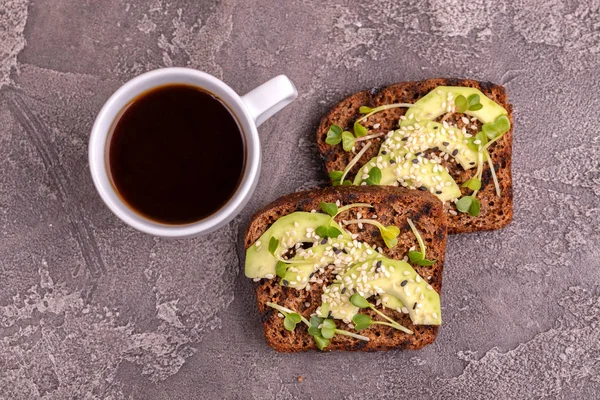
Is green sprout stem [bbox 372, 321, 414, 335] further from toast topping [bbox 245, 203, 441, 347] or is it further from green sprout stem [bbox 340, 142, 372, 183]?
green sprout stem [bbox 340, 142, 372, 183]

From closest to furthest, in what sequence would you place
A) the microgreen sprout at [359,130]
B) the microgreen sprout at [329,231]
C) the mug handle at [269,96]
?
the mug handle at [269,96]
the microgreen sprout at [329,231]
the microgreen sprout at [359,130]

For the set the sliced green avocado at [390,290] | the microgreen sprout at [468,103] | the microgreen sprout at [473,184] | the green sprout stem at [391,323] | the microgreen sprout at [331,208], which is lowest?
the green sprout stem at [391,323]

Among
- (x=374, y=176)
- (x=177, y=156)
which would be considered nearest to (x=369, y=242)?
(x=374, y=176)

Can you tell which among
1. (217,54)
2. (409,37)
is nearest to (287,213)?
(217,54)

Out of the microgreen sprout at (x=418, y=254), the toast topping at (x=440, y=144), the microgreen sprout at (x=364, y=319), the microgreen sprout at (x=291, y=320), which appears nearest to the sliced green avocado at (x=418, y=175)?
the toast topping at (x=440, y=144)

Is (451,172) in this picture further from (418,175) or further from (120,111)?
(120,111)

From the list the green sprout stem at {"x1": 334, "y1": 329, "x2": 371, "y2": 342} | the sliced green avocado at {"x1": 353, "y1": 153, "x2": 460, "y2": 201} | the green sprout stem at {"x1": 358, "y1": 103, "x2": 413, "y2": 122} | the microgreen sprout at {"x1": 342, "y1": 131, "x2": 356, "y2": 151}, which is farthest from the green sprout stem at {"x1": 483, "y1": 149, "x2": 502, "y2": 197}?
the green sprout stem at {"x1": 334, "y1": 329, "x2": 371, "y2": 342}

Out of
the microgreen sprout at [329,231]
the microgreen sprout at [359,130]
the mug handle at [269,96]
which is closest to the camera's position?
the mug handle at [269,96]

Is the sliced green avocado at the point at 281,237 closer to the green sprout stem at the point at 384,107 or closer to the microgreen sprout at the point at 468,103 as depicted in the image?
the green sprout stem at the point at 384,107
